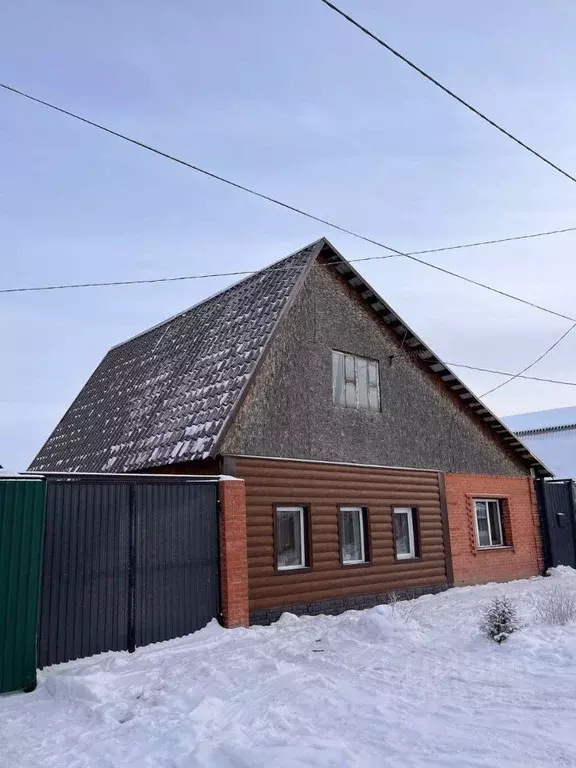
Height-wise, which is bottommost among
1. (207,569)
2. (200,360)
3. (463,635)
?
(463,635)

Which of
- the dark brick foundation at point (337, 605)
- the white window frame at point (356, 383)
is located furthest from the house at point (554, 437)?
the white window frame at point (356, 383)

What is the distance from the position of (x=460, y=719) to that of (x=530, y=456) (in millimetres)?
14217

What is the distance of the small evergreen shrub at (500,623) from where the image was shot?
7629 mm

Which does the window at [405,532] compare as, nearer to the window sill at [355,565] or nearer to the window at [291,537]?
the window sill at [355,565]

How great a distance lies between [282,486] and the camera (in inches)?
446

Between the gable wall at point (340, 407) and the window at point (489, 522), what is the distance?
1.12 metres

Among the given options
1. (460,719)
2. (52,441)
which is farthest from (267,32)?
(52,441)

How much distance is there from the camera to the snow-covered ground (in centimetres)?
457

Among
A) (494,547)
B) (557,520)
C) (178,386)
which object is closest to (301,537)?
(178,386)

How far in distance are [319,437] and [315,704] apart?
22.3ft

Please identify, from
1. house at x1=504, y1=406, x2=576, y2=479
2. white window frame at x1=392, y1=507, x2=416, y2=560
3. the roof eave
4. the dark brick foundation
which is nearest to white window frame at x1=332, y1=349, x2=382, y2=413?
the roof eave

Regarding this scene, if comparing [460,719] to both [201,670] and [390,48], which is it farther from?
[390,48]

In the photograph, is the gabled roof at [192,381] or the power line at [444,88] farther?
the gabled roof at [192,381]

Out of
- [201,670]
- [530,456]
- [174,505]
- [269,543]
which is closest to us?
[201,670]
